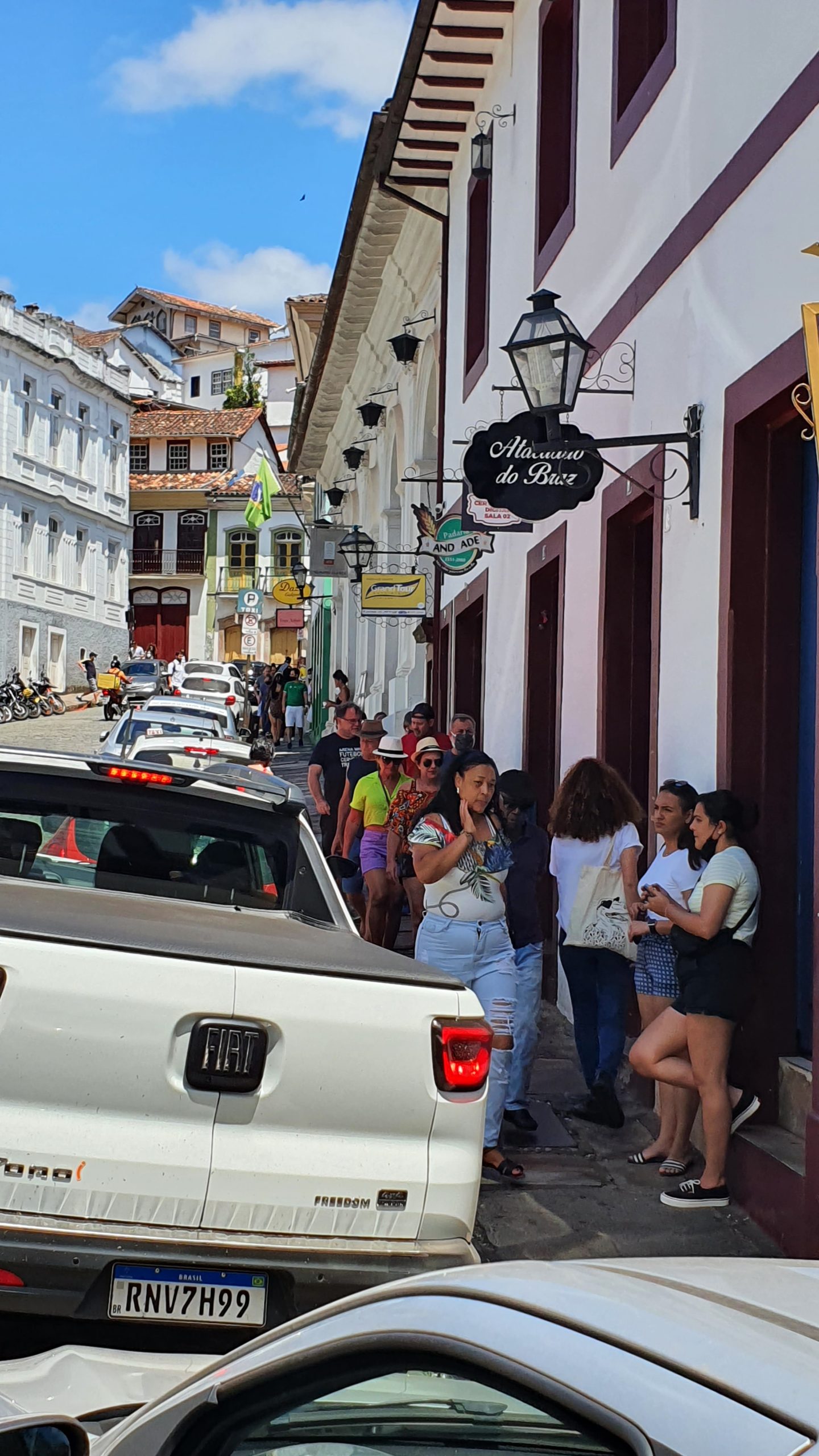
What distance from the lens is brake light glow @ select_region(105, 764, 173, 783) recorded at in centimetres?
490

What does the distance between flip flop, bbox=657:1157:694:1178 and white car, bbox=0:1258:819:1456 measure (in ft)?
14.6

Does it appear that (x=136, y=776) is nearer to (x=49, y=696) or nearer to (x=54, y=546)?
(x=49, y=696)

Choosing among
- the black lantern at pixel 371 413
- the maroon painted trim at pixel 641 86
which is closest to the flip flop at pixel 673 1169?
the maroon painted trim at pixel 641 86

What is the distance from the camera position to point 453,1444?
1659 millimetres

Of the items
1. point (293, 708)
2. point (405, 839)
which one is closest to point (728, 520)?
point (405, 839)

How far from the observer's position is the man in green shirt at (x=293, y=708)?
117ft

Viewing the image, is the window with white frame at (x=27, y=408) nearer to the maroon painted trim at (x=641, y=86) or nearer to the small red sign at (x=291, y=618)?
the small red sign at (x=291, y=618)

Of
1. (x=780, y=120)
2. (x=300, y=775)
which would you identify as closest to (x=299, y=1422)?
(x=780, y=120)

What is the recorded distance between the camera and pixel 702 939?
20.0 ft

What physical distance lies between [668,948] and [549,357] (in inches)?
115

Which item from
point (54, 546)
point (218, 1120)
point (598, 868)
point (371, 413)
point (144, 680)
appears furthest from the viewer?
point (54, 546)

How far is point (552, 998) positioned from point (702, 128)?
6.11 metres

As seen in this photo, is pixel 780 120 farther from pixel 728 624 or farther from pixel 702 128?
pixel 728 624

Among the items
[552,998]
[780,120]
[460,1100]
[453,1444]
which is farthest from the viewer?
[552,998]
